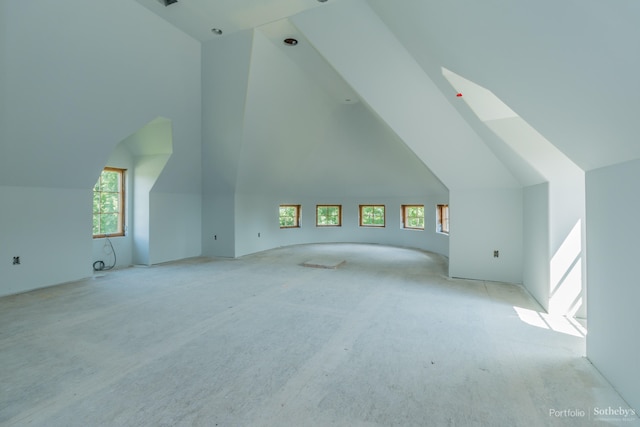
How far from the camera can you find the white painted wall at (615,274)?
1823 millimetres

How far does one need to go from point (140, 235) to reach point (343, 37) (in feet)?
18.1

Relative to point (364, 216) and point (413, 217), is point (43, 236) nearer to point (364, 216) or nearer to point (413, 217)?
point (364, 216)

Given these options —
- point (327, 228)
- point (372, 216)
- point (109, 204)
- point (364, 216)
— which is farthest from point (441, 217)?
point (109, 204)

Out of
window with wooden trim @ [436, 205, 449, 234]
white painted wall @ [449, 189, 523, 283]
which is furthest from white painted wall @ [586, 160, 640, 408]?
window with wooden trim @ [436, 205, 449, 234]

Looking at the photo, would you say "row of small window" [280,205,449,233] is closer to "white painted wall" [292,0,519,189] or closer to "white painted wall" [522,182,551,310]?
"white painted wall" [522,182,551,310]

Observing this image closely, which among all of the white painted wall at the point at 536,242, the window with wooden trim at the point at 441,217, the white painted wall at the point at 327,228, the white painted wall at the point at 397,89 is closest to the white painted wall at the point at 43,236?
the white painted wall at the point at 327,228

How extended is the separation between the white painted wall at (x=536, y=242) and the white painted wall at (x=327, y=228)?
2707mm

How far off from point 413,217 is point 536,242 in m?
5.00

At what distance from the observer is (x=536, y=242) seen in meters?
3.97

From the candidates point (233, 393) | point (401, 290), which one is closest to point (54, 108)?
point (233, 393)

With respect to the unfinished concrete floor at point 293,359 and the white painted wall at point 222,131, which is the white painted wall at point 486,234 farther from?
the white painted wall at point 222,131

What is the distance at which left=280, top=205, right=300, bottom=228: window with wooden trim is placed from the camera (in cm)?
934

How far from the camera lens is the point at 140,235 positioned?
6.32 metres

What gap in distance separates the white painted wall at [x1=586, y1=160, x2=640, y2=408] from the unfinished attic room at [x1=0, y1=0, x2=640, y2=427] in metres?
0.02
